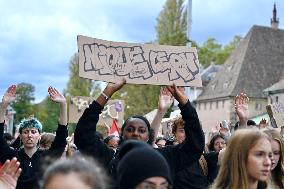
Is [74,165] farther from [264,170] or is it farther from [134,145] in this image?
[264,170]

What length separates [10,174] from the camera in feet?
11.8

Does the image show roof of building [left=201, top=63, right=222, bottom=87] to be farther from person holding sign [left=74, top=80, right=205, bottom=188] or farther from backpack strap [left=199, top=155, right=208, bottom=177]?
person holding sign [left=74, top=80, right=205, bottom=188]

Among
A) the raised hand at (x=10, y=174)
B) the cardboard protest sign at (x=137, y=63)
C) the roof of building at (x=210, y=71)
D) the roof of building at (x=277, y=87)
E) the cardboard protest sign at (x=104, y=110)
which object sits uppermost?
the roof of building at (x=210, y=71)

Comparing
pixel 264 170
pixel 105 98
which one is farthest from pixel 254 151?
pixel 105 98

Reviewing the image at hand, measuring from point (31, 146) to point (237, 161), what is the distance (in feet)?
9.47

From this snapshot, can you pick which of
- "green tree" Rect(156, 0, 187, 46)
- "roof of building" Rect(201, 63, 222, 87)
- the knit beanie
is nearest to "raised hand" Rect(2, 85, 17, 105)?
the knit beanie

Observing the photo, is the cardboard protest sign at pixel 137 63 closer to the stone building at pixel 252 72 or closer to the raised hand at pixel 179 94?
the raised hand at pixel 179 94

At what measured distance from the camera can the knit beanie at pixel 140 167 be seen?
3.24 meters

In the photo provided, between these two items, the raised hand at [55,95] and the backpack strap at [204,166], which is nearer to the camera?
the backpack strap at [204,166]

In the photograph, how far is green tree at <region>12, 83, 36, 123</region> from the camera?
99.8m

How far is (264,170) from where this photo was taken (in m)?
4.05

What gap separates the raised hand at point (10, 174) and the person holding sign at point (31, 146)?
7.16 ft

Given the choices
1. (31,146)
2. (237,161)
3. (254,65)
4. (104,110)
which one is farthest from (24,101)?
(237,161)

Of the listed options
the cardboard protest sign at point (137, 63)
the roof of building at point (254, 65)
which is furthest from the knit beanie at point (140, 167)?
the roof of building at point (254, 65)
